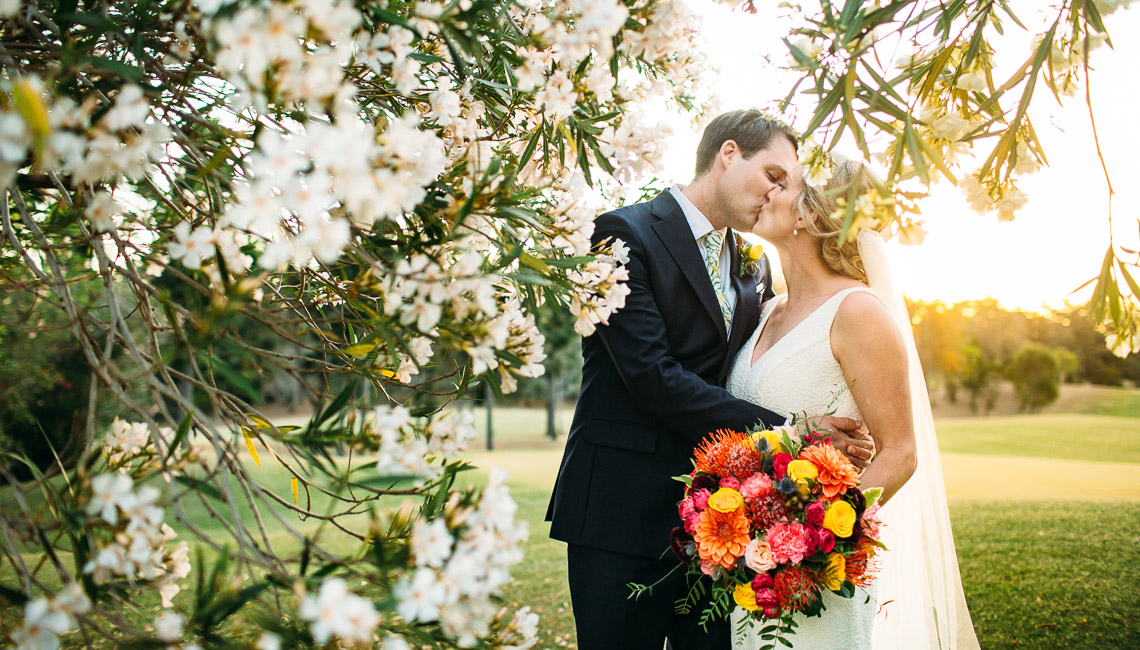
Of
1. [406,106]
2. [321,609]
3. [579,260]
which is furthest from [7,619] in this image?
[406,106]

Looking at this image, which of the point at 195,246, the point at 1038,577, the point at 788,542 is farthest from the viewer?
the point at 1038,577

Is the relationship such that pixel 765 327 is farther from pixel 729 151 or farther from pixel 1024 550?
pixel 1024 550

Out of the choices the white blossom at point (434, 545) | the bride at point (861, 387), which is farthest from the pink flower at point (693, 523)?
the white blossom at point (434, 545)

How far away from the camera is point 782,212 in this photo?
2855 mm

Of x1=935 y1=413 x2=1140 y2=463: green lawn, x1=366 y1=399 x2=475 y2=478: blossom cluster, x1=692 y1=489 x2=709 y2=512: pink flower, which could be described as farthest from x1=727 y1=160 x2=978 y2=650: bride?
x1=935 y1=413 x2=1140 y2=463: green lawn

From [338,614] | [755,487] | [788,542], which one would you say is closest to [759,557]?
[788,542]

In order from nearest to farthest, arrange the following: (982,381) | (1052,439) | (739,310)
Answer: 1. (739,310)
2. (1052,439)
3. (982,381)

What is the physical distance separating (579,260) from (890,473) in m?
1.59

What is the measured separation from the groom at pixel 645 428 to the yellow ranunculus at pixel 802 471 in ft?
1.22

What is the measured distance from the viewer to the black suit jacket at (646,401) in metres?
2.43

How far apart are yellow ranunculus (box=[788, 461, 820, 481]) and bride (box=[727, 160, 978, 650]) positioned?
0.38 metres

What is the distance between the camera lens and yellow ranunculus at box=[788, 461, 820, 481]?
2.03 m

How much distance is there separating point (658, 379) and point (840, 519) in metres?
0.72

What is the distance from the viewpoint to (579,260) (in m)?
1.53
